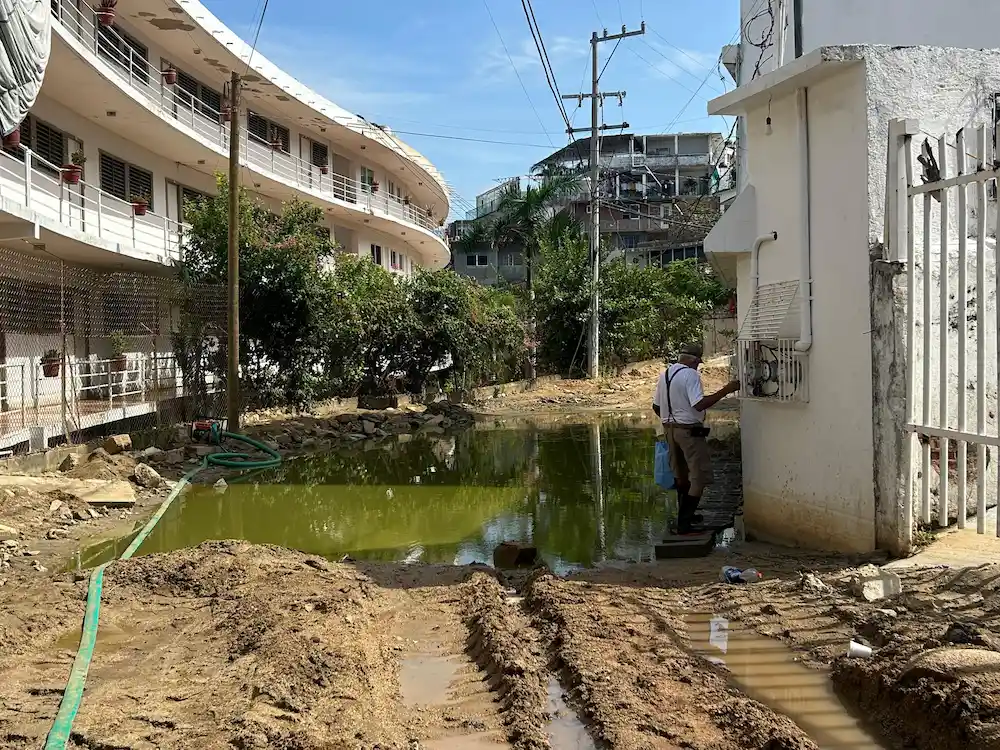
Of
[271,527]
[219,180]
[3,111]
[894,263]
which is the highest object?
[219,180]

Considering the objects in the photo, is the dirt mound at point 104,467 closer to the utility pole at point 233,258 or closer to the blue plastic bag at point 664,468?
the utility pole at point 233,258

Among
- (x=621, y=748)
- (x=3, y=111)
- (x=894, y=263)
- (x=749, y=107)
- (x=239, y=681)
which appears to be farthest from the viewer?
(x=749, y=107)

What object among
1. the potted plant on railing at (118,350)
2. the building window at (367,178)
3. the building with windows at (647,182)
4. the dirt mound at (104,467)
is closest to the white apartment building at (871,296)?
the dirt mound at (104,467)

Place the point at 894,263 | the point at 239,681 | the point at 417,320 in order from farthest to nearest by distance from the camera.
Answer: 1. the point at 417,320
2. the point at 894,263
3. the point at 239,681

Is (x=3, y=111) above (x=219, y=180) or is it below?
below

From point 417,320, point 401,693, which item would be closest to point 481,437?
point 417,320

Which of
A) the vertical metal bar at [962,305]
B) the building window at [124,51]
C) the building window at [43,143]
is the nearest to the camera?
the vertical metal bar at [962,305]

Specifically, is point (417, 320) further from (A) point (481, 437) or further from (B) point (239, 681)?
(B) point (239, 681)

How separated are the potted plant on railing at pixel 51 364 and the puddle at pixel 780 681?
10733 millimetres

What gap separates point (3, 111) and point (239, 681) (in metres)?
5.05

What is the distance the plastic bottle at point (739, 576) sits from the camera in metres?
6.50

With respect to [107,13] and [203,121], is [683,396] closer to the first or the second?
[107,13]

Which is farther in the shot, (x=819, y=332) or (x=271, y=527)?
(x=271, y=527)

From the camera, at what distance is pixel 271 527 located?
10188 millimetres
